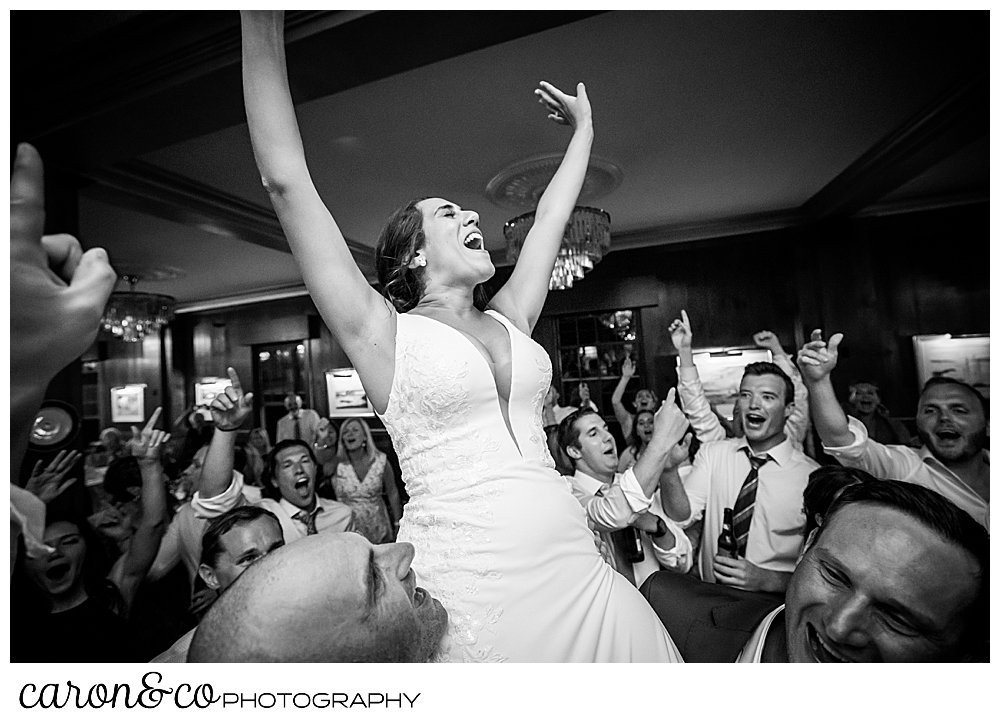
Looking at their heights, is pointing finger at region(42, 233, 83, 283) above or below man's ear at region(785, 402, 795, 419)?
above

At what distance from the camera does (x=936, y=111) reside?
1395mm

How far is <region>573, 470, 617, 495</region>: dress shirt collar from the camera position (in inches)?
56.5

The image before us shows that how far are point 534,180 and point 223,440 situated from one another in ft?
3.37

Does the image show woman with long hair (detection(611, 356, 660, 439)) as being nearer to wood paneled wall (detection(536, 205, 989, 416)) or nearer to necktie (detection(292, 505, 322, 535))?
wood paneled wall (detection(536, 205, 989, 416))

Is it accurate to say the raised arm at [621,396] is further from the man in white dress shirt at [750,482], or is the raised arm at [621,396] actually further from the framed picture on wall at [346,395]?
the framed picture on wall at [346,395]

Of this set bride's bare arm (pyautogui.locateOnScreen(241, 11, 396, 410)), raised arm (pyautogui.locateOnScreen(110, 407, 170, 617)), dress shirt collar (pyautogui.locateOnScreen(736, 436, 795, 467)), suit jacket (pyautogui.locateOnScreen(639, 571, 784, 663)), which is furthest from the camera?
dress shirt collar (pyautogui.locateOnScreen(736, 436, 795, 467))

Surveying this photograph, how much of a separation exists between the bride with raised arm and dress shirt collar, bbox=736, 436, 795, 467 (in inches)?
20.8

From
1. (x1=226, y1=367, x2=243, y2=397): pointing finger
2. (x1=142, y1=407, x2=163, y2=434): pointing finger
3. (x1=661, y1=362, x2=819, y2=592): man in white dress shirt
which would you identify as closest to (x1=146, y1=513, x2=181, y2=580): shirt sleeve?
(x1=142, y1=407, x2=163, y2=434): pointing finger

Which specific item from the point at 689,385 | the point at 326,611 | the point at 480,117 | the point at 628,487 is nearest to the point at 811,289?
the point at 689,385

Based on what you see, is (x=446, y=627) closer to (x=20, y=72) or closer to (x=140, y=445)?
(x=140, y=445)

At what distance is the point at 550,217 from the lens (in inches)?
52.9

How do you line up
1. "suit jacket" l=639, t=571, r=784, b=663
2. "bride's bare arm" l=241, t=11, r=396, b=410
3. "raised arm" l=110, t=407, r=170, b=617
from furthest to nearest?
"raised arm" l=110, t=407, r=170, b=617 → "suit jacket" l=639, t=571, r=784, b=663 → "bride's bare arm" l=241, t=11, r=396, b=410
